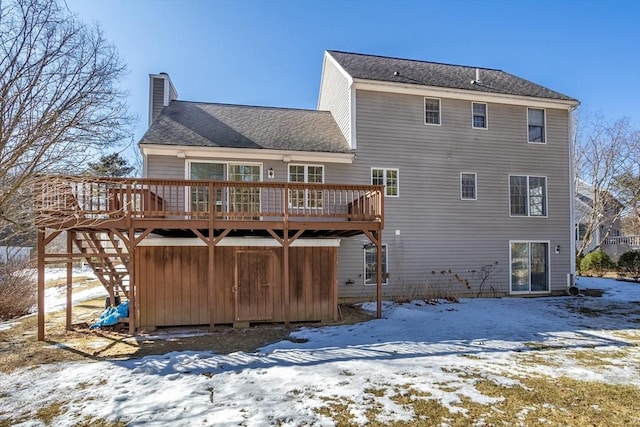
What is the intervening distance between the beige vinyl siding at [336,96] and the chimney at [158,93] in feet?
20.5

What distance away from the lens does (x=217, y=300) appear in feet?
28.8

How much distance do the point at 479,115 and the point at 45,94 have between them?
12815mm

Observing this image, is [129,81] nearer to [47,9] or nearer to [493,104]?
[47,9]

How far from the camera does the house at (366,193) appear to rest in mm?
8867

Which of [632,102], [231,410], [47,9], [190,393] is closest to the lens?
[231,410]

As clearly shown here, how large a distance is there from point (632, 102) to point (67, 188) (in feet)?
100

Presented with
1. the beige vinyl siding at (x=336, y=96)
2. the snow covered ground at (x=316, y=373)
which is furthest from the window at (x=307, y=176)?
the snow covered ground at (x=316, y=373)

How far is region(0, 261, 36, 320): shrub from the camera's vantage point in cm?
A: 1085

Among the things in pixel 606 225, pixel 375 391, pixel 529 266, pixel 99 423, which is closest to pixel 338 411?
pixel 375 391

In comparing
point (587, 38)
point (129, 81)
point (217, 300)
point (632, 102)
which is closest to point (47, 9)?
point (129, 81)

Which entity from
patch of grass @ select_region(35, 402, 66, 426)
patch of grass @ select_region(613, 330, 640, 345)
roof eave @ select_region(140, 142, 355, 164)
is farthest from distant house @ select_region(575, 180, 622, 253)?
patch of grass @ select_region(35, 402, 66, 426)

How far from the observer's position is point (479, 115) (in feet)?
42.8

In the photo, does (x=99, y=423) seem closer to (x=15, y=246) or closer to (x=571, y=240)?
(x=15, y=246)

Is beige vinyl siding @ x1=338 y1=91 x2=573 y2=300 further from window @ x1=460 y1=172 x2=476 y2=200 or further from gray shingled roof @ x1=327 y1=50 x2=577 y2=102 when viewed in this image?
gray shingled roof @ x1=327 y1=50 x2=577 y2=102
